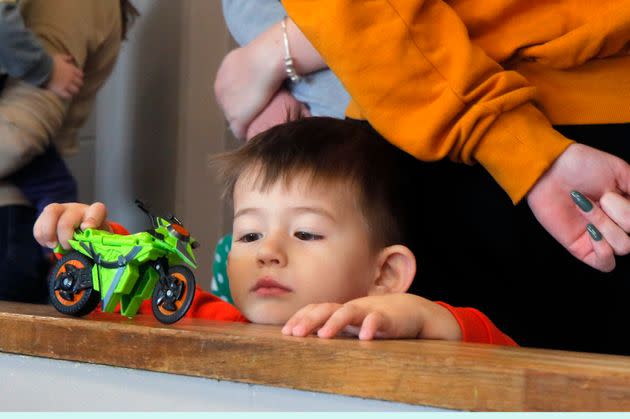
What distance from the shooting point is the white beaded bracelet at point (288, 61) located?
1.30m

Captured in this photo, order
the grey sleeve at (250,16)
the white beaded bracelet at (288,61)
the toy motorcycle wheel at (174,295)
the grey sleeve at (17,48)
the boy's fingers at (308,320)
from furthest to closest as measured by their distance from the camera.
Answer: the grey sleeve at (17,48) < the grey sleeve at (250,16) < the white beaded bracelet at (288,61) < the toy motorcycle wheel at (174,295) < the boy's fingers at (308,320)

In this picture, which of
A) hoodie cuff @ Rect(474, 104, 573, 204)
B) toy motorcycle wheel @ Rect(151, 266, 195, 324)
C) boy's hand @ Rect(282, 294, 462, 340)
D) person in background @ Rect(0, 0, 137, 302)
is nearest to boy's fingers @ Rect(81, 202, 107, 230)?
toy motorcycle wheel @ Rect(151, 266, 195, 324)

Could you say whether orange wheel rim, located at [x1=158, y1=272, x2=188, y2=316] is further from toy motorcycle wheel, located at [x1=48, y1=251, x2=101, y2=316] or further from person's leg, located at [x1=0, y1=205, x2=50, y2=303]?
person's leg, located at [x1=0, y1=205, x2=50, y2=303]

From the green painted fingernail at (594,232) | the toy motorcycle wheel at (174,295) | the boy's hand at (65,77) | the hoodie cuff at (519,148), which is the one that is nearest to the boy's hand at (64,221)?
the toy motorcycle wheel at (174,295)

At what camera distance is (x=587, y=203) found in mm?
994

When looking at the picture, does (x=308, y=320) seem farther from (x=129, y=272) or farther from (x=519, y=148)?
(x=519, y=148)

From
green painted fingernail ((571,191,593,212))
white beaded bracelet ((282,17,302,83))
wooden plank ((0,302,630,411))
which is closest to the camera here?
wooden plank ((0,302,630,411))

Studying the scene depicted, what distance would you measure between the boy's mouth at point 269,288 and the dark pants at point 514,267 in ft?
0.65

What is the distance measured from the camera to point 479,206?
111cm

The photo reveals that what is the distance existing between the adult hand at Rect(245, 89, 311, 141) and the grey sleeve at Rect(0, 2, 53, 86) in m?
1.10

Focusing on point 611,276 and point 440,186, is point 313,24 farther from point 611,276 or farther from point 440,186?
point 611,276

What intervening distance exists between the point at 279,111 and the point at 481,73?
451mm

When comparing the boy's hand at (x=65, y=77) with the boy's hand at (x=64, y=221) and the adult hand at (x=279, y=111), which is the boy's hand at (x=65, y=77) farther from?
the boy's hand at (x=64, y=221)

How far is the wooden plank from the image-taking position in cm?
53
